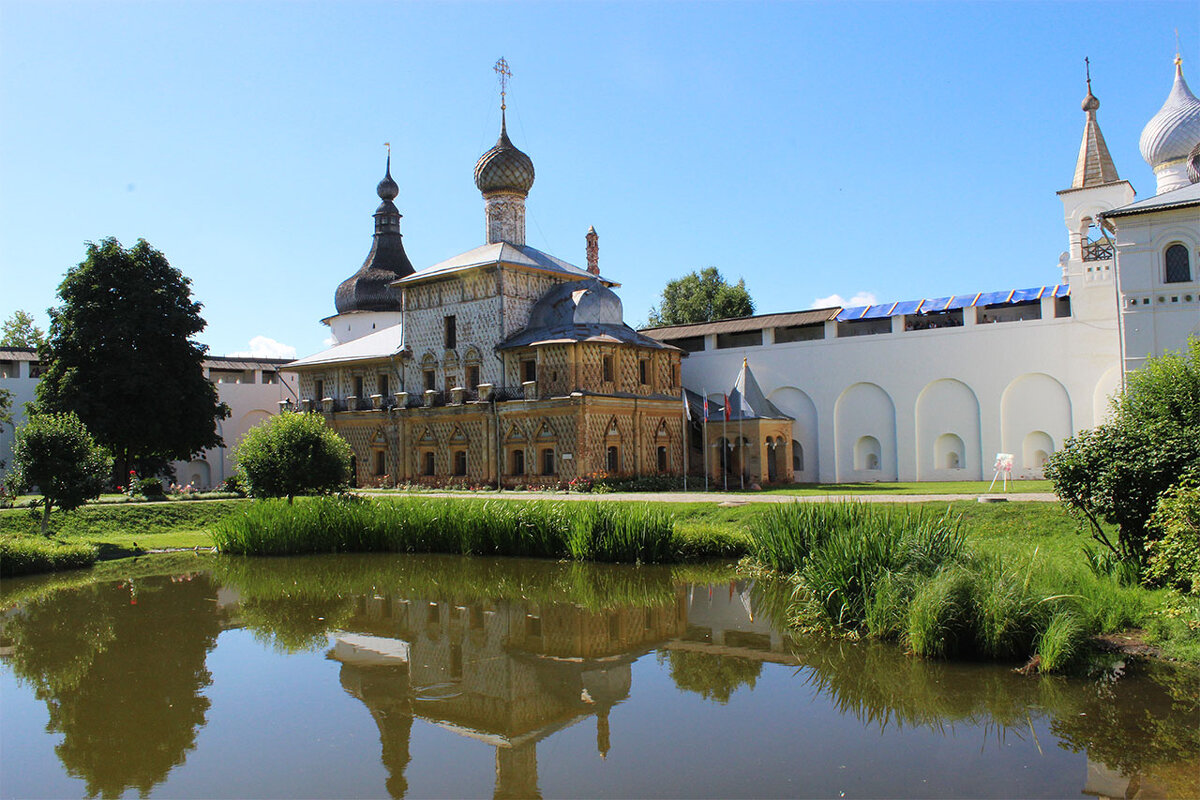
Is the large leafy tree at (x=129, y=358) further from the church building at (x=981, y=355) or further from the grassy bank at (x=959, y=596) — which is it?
the grassy bank at (x=959, y=596)

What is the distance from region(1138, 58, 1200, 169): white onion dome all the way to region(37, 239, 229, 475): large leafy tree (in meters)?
32.1

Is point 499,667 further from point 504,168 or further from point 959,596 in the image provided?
point 504,168

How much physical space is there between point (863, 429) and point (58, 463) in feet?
71.3

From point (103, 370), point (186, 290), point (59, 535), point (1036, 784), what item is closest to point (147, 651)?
point (1036, 784)

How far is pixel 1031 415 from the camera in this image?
993 inches

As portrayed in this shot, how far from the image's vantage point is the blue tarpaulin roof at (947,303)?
2567cm

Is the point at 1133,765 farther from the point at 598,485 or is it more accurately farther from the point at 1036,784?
the point at 598,485

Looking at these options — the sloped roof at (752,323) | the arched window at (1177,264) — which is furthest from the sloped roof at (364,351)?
the arched window at (1177,264)

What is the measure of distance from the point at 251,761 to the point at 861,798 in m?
4.04

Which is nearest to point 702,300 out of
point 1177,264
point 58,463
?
point 1177,264

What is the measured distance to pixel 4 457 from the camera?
3366 cm

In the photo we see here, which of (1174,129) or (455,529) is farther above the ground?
(1174,129)

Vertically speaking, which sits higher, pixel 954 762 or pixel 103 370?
pixel 103 370

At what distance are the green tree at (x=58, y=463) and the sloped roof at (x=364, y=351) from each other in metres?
14.8
